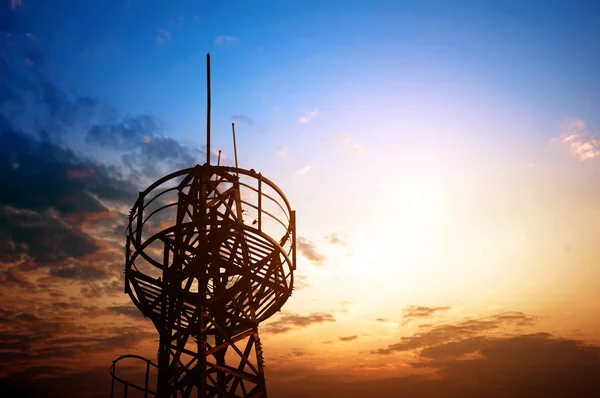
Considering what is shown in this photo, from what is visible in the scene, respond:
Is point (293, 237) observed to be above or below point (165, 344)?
above

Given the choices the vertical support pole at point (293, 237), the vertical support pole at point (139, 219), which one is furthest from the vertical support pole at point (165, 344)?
the vertical support pole at point (293, 237)

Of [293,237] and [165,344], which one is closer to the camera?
[165,344]

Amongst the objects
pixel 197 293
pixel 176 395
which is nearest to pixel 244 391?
pixel 176 395

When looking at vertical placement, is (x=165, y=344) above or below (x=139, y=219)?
below

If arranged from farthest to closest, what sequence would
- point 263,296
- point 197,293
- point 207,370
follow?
point 263,296 < point 197,293 < point 207,370

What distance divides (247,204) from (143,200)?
3617mm

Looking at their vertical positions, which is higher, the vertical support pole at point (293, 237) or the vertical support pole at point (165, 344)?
the vertical support pole at point (293, 237)

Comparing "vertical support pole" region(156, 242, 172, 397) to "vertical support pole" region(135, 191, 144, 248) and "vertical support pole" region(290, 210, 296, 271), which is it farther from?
"vertical support pole" region(290, 210, 296, 271)

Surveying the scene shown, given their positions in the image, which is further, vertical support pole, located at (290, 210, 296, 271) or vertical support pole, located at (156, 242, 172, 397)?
vertical support pole, located at (290, 210, 296, 271)

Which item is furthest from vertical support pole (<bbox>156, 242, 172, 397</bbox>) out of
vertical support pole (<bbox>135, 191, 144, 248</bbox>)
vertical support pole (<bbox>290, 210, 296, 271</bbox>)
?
vertical support pole (<bbox>290, 210, 296, 271</bbox>)

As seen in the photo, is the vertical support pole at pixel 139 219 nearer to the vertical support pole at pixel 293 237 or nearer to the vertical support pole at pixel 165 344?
the vertical support pole at pixel 165 344

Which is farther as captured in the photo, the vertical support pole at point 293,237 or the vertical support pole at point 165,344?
the vertical support pole at point 293,237

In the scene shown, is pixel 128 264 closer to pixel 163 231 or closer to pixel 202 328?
pixel 163 231

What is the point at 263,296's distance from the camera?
1712 cm
